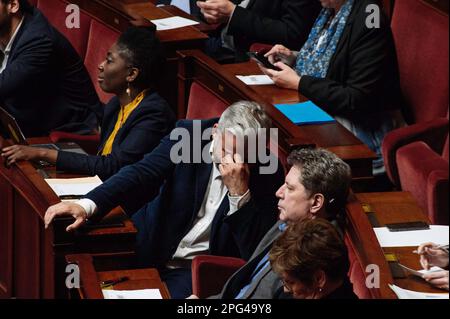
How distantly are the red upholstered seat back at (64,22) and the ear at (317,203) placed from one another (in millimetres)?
1329

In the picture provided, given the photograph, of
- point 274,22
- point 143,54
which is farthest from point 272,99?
point 274,22

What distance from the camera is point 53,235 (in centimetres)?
190

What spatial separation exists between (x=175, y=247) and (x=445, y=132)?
61cm

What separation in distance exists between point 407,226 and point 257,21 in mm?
1136

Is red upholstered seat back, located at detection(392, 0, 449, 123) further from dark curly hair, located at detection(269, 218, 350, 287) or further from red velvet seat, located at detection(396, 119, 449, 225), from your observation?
dark curly hair, located at detection(269, 218, 350, 287)

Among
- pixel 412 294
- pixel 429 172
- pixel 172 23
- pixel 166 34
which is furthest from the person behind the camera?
pixel 172 23

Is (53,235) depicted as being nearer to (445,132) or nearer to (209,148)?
(209,148)

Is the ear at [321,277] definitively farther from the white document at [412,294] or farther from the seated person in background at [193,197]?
the seated person in background at [193,197]

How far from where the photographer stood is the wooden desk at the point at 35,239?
1905mm

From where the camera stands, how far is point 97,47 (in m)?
2.83

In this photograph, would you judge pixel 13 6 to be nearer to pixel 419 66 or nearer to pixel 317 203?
pixel 419 66

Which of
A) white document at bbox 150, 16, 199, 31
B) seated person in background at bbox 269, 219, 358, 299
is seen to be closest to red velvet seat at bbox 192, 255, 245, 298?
seated person in background at bbox 269, 219, 358, 299

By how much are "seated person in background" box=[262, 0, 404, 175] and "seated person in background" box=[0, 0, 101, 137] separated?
0.51 metres

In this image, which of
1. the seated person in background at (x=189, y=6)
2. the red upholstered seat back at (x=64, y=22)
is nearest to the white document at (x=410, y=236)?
the red upholstered seat back at (x=64, y=22)
